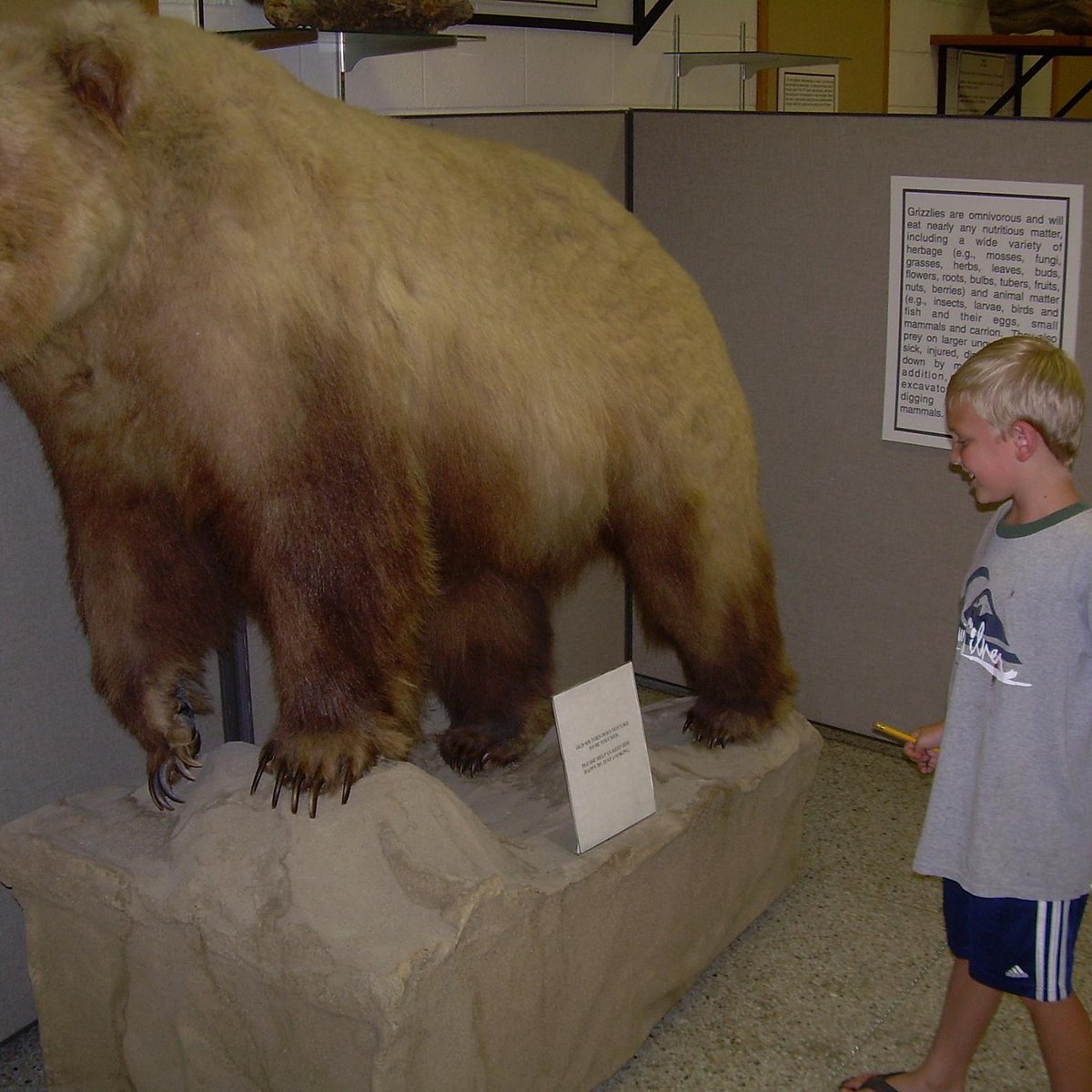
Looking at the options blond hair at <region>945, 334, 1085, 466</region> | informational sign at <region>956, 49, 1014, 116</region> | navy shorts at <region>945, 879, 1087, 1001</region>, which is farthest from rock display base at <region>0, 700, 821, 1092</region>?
informational sign at <region>956, 49, 1014, 116</region>

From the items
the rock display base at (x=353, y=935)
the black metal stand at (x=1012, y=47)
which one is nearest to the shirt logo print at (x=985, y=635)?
the rock display base at (x=353, y=935)

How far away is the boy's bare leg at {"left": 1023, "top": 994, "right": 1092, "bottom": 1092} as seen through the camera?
217 cm

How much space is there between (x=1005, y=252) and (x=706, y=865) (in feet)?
5.70

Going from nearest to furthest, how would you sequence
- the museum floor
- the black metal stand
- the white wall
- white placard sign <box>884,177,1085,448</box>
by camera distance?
1. the museum floor
2. white placard sign <box>884,177,1085,448</box>
3. the white wall
4. the black metal stand

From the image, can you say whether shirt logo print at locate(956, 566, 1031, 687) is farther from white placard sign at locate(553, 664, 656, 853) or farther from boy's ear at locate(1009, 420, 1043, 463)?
white placard sign at locate(553, 664, 656, 853)

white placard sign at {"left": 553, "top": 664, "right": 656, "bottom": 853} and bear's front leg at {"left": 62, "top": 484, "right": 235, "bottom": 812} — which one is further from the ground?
bear's front leg at {"left": 62, "top": 484, "right": 235, "bottom": 812}

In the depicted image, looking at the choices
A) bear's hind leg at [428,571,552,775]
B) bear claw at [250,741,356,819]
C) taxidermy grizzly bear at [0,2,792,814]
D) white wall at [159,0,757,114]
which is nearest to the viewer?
taxidermy grizzly bear at [0,2,792,814]

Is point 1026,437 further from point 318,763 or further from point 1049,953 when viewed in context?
point 318,763

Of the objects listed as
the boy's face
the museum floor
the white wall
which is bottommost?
the museum floor

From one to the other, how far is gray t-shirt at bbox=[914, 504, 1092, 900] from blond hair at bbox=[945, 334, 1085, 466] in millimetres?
136

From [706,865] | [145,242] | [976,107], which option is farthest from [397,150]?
[976,107]

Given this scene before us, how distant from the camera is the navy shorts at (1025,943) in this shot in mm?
2131

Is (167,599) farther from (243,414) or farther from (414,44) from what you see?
(414,44)

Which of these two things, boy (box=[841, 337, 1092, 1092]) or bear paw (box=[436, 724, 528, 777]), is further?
bear paw (box=[436, 724, 528, 777])
